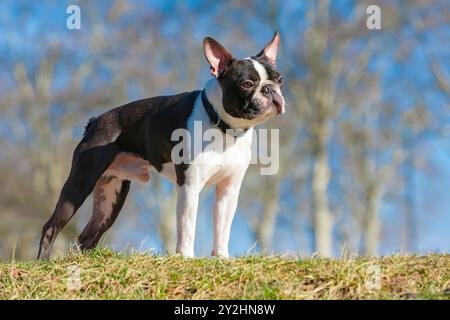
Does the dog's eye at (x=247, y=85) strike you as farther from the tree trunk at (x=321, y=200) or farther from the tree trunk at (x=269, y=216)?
the tree trunk at (x=269, y=216)

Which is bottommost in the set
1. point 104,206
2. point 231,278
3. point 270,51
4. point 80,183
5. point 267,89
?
point 231,278

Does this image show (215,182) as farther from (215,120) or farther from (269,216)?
(269,216)

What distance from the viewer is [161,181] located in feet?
80.2

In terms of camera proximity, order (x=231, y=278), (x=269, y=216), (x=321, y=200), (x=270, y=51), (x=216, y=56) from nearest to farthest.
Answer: (x=231, y=278) < (x=216, y=56) < (x=270, y=51) < (x=321, y=200) < (x=269, y=216)

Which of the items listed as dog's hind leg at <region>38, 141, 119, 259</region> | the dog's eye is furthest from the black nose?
dog's hind leg at <region>38, 141, 119, 259</region>

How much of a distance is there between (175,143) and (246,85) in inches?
34.8

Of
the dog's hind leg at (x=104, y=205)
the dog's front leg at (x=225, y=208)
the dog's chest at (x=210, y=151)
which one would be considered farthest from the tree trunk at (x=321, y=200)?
the dog's chest at (x=210, y=151)

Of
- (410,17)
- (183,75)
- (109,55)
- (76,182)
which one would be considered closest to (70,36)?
(109,55)

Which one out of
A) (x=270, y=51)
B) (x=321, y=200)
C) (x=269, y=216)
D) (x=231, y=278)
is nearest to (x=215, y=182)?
(x=270, y=51)

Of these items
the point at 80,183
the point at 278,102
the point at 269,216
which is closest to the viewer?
the point at 278,102

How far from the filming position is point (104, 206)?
8.34 m

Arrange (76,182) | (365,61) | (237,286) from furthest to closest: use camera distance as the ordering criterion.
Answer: (365,61), (76,182), (237,286)

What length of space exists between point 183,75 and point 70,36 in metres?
4.04
